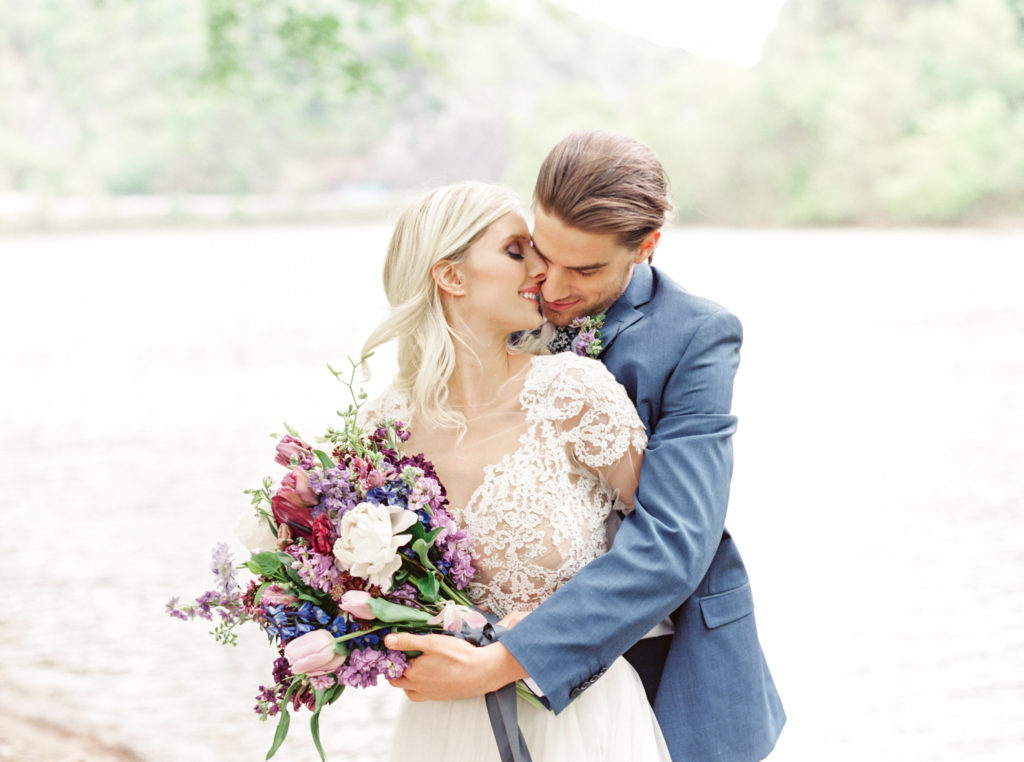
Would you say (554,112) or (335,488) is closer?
(335,488)

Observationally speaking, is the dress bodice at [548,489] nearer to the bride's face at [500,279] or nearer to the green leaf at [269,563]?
the bride's face at [500,279]

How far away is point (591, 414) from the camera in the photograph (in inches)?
82.4

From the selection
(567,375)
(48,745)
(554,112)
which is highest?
(567,375)

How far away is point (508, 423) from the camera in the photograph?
215 centimetres

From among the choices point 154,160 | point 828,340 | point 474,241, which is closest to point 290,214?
point 154,160

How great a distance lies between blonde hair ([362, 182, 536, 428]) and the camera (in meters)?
2.14

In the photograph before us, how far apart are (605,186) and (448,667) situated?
3.19ft

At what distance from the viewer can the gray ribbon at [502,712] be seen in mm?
1973

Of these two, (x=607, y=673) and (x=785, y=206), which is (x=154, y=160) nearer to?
(x=785, y=206)

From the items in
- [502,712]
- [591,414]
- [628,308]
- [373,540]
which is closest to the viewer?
[373,540]

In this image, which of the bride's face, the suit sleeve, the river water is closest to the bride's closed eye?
the bride's face

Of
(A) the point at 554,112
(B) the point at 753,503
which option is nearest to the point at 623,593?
(B) the point at 753,503

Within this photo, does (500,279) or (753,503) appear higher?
(500,279)

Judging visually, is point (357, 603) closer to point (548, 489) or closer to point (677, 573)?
point (548, 489)
